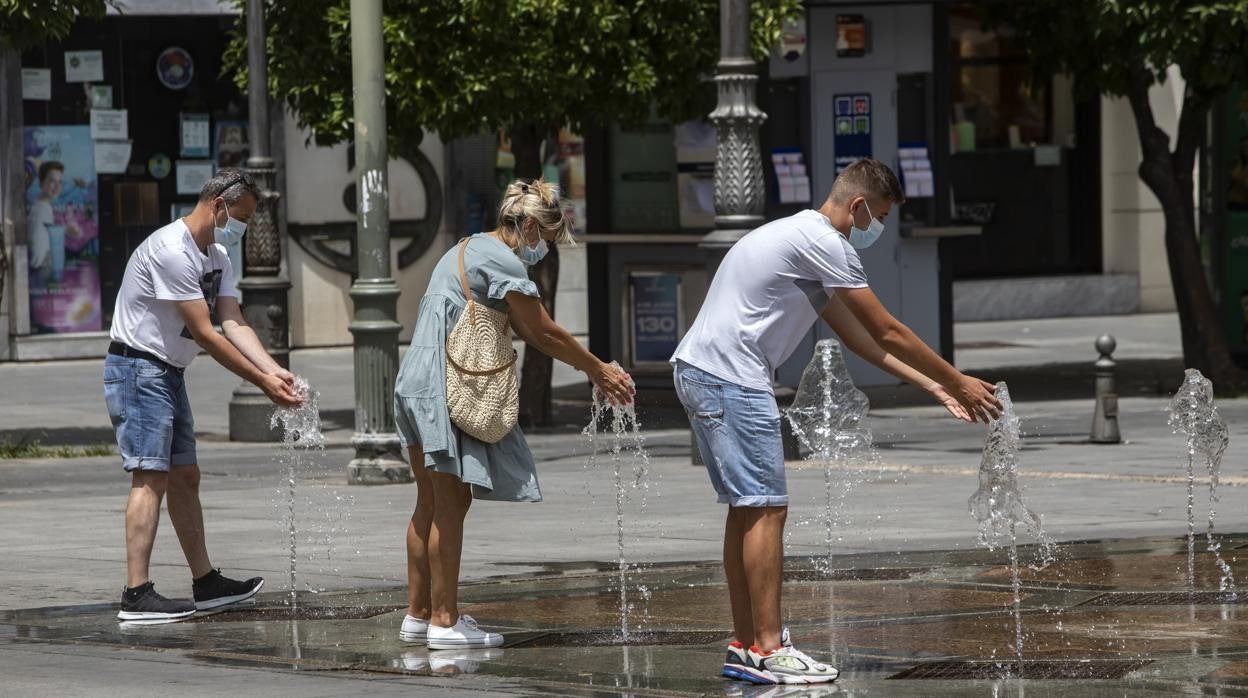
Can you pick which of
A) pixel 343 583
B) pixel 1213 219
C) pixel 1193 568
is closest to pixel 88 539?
pixel 343 583

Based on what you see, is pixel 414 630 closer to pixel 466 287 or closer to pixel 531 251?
pixel 466 287

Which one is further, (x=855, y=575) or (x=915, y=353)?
(x=855, y=575)

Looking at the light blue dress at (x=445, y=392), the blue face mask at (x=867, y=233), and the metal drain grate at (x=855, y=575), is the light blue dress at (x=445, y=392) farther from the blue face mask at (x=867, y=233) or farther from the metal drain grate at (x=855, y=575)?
the metal drain grate at (x=855, y=575)

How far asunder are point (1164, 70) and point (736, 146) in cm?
492

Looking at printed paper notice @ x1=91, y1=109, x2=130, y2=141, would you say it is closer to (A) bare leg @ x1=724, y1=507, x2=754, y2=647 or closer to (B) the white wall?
(B) the white wall

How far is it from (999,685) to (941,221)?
13.3 meters

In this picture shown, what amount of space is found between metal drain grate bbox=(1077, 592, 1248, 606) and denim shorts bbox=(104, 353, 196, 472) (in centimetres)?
349

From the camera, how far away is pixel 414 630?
8.03 meters

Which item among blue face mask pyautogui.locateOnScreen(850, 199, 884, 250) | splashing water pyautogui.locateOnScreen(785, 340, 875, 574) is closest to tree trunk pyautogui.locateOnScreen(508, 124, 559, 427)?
splashing water pyautogui.locateOnScreen(785, 340, 875, 574)

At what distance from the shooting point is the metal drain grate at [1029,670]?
702 centimetres

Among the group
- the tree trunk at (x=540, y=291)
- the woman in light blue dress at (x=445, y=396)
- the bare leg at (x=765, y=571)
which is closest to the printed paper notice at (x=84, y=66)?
the tree trunk at (x=540, y=291)

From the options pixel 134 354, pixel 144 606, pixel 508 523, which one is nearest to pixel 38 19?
pixel 508 523

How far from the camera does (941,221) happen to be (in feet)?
65.3

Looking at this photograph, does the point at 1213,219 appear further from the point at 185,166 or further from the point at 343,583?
the point at 343,583
